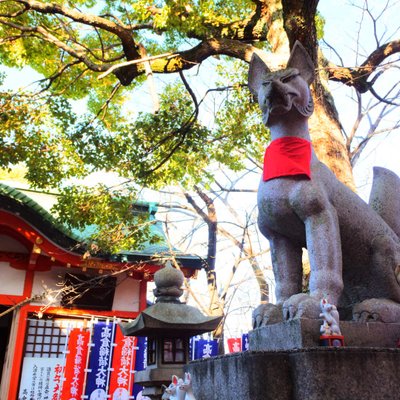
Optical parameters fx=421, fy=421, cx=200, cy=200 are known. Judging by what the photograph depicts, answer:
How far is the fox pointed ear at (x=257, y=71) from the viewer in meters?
2.94

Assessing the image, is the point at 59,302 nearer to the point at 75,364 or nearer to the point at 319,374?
the point at 75,364

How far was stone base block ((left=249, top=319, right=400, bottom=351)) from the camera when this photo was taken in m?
2.02

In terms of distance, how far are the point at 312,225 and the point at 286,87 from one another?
0.91 meters

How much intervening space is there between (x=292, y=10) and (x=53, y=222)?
5804mm

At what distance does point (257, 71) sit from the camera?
2.99m

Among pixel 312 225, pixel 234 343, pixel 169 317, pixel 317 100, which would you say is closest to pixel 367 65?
pixel 317 100

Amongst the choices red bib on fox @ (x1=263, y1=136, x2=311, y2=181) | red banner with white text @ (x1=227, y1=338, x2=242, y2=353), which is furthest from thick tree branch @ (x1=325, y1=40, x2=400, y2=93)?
red banner with white text @ (x1=227, y1=338, x2=242, y2=353)

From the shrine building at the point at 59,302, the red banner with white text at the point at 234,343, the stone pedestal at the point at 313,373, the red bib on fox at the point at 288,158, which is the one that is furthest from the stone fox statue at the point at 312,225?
the red banner with white text at the point at 234,343

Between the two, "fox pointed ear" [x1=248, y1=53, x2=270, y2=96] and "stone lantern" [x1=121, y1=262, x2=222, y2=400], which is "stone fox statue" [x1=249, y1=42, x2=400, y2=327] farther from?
"stone lantern" [x1=121, y1=262, x2=222, y2=400]

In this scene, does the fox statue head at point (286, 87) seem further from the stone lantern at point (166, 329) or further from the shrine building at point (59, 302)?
the shrine building at point (59, 302)

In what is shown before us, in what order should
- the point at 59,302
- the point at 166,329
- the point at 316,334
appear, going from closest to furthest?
the point at 316,334
the point at 166,329
the point at 59,302

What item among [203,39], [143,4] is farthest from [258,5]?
[143,4]

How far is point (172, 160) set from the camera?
934cm

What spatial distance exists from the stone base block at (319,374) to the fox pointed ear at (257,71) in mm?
1871
